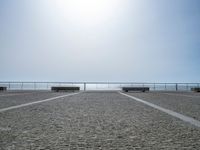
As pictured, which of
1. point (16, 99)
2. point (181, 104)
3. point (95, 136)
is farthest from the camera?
point (16, 99)

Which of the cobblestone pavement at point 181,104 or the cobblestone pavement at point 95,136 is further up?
the cobblestone pavement at point 95,136

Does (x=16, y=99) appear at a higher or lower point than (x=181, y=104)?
higher

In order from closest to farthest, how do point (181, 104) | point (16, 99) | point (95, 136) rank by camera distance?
point (95, 136) → point (181, 104) → point (16, 99)

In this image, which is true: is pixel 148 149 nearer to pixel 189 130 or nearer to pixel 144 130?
pixel 144 130

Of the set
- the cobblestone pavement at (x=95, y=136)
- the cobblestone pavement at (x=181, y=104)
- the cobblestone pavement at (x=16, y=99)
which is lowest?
the cobblestone pavement at (x=181, y=104)

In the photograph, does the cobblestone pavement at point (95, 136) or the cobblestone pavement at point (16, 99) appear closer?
the cobblestone pavement at point (95, 136)

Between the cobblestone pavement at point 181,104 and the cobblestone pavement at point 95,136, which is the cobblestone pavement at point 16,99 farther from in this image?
the cobblestone pavement at point 181,104

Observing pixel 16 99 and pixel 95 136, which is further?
pixel 16 99

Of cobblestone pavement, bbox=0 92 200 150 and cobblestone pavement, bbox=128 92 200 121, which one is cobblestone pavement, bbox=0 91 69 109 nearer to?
cobblestone pavement, bbox=0 92 200 150

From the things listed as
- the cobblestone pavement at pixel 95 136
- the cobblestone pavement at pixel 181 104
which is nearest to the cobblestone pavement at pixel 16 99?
the cobblestone pavement at pixel 95 136

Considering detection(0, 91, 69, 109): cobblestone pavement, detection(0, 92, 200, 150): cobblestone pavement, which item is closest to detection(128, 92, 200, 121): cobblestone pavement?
detection(0, 92, 200, 150): cobblestone pavement

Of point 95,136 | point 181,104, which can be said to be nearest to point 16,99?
point 181,104

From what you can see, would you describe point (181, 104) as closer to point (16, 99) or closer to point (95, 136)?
point (95, 136)

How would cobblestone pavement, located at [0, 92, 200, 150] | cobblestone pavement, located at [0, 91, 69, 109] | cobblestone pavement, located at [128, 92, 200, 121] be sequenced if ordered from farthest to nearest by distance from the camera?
cobblestone pavement, located at [0, 91, 69, 109]
cobblestone pavement, located at [128, 92, 200, 121]
cobblestone pavement, located at [0, 92, 200, 150]
